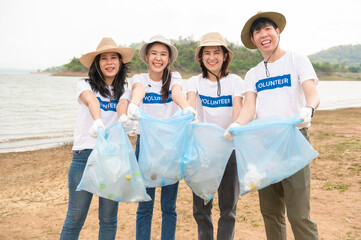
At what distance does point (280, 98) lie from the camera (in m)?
2.07

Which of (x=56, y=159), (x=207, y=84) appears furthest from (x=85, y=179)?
(x=56, y=159)

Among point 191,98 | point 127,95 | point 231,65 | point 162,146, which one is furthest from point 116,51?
point 231,65

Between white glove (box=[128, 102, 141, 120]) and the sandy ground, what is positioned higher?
white glove (box=[128, 102, 141, 120])

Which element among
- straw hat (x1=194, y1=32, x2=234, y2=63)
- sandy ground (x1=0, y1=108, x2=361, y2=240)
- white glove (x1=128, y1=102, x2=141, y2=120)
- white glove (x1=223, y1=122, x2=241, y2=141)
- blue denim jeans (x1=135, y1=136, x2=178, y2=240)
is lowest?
sandy ground (x1=0, y1=108, x2=361, y2=240)

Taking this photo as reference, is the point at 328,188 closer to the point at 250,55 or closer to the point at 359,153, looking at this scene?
the point at 359,153

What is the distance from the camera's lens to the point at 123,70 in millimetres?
2451

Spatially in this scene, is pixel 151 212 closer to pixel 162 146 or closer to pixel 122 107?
pixel 162 146

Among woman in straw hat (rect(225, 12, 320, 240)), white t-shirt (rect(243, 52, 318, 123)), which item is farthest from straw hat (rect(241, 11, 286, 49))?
white t-shirt (rect(243, 52, 318, 123))

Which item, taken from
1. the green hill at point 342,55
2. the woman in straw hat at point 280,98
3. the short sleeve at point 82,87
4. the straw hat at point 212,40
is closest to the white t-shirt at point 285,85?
the woman in straw hat at point 280,98

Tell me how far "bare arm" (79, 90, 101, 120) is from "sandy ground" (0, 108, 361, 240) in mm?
1674

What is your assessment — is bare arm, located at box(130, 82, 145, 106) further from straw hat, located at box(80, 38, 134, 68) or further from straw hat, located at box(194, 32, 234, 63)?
straw hat, located at box(194, 32, 234, 63)

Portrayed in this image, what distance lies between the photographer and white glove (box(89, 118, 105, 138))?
2062mm

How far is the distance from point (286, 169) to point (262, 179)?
6.4 inches

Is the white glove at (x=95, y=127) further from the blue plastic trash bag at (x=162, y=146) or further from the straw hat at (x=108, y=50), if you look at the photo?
the straw hat at (x=108, y=50)
